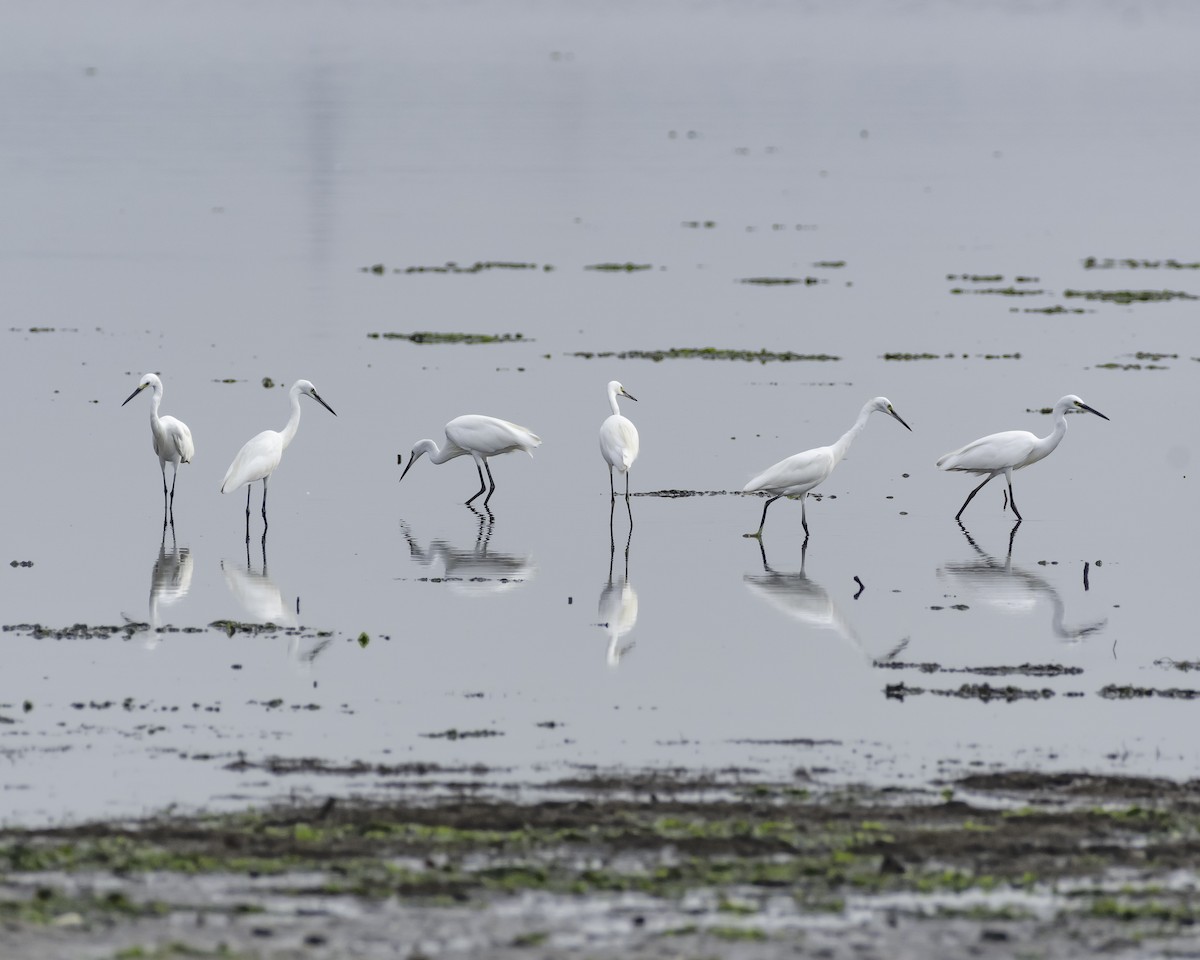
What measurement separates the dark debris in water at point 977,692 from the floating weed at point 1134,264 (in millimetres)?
32498

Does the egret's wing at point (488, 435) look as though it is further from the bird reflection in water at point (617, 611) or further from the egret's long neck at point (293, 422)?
the bird reflection in water at point (617, 611)

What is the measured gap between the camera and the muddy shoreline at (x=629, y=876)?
31.1 feet

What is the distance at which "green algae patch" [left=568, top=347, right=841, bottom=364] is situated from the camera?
34.1m

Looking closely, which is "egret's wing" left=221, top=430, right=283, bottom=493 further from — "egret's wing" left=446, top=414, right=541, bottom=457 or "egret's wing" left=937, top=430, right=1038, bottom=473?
"egret's wing" left=937, top=430, right=1038, bottom=473

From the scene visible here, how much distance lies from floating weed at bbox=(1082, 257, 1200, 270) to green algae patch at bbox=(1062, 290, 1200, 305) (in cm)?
402

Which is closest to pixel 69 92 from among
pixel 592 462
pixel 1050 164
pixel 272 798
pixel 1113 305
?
pixel 1050 164

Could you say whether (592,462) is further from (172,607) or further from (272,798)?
(272,798)

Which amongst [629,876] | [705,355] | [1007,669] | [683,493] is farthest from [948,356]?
[629,876]

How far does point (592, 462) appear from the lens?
2603 centimetres

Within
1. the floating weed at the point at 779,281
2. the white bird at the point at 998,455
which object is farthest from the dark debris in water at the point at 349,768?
the floating weed at the point at 779,281

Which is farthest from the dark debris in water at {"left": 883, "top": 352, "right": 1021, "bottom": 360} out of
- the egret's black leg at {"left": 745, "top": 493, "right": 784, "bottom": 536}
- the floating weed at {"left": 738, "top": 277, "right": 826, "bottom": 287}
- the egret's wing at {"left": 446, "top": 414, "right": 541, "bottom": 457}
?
the egret's black leg at {"left": 745, "top": 493, "right": 784, "bottom": 536}

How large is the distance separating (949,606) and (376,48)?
140 metres

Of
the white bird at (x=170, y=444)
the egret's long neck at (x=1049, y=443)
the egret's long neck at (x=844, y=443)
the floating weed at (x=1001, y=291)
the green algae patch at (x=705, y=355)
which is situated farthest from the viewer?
the floating weed at (x=1001, y=291)

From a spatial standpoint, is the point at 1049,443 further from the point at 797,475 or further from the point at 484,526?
the point at 484,526
